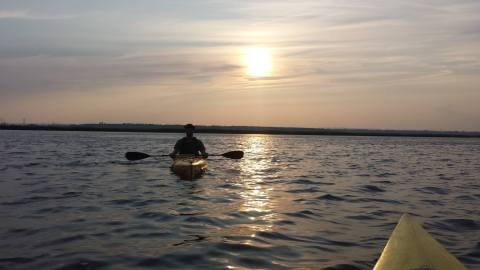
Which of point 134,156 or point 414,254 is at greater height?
point 414,254

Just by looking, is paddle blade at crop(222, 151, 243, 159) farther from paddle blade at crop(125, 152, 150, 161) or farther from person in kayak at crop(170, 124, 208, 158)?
paddle blade at crop(125, 152, 150, 161)

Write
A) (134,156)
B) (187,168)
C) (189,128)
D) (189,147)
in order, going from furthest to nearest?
(134,156)
(189,147)
(189,128)
(187,168)

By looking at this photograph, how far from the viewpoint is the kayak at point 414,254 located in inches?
191

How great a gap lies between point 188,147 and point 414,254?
563 inches

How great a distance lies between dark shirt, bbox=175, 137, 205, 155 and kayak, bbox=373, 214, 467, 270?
13.6 meters

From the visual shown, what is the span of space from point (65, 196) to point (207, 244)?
6.37m

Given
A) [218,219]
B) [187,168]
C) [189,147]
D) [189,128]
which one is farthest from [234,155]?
[218,219]

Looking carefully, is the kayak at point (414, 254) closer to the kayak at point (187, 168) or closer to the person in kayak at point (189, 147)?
the kayak at point (187, 168)

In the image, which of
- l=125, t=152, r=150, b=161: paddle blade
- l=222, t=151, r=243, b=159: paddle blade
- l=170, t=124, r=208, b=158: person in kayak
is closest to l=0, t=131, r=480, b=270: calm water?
l=170, t=124, r=208, b=158: person in kayak

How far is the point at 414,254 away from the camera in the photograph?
5.02 metres

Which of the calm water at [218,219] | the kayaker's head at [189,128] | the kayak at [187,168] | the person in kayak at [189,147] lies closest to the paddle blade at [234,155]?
the person in kayak at [189,147]

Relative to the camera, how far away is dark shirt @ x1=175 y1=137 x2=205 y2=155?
18.6 meters

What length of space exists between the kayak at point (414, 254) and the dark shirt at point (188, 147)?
13.6 meters

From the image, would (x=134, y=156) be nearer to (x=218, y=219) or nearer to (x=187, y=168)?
(x=187, y=168)
